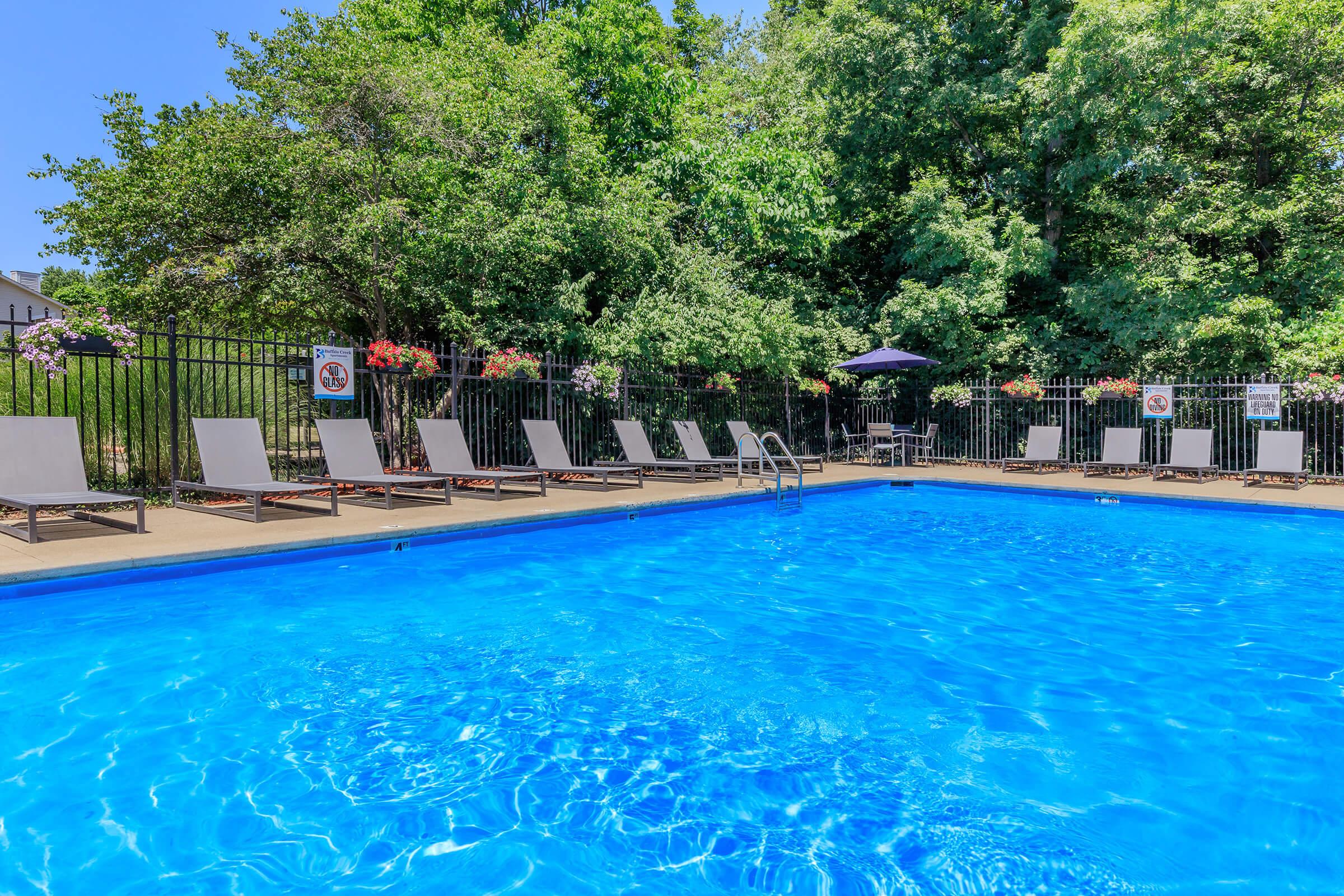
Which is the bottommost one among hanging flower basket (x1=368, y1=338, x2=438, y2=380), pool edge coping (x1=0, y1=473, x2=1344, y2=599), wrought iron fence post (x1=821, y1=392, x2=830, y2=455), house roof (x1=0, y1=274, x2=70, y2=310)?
pool edge coping (x1=0, y1=473, x2=1344, y2=599)

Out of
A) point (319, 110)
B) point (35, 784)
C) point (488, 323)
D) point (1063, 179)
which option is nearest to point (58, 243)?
point (319, 110)

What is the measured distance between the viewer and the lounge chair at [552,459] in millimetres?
10180

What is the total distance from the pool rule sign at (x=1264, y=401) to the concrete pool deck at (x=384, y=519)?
3.71 feet

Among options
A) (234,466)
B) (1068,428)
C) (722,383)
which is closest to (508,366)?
(234,466)

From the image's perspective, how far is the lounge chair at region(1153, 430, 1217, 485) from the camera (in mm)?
11961

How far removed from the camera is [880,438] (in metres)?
16.2

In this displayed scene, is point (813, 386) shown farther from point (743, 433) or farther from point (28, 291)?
point (28, 291)

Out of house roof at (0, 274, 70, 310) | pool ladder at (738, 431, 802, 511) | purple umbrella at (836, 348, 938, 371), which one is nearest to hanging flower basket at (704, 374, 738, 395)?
pool ladder at (738, 431, 802, 511)

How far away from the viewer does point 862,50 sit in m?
16.2

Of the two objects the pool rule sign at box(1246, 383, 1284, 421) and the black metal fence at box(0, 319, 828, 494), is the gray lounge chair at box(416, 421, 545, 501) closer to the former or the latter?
the black metal fence at box(0, 319, 828, 494)

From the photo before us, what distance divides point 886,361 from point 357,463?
1004 centimetres

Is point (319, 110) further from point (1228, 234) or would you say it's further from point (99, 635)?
point (1228, 234)

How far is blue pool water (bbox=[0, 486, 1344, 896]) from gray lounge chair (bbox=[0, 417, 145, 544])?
6.78ft

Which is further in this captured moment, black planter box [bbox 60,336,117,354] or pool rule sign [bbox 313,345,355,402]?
pool rule sign [bbox 313,345,355,402]
